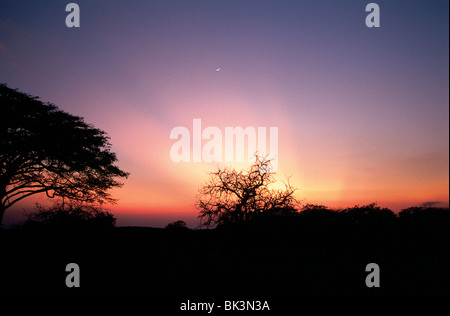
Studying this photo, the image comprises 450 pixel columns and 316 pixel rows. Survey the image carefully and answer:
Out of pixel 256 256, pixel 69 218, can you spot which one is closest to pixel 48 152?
pixel 69 218

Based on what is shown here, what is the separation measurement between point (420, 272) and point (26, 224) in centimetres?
2210

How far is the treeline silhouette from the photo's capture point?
34.8 feet

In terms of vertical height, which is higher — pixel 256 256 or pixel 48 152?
pixel 48 152

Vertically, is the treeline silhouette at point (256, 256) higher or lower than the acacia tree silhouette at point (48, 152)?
lower

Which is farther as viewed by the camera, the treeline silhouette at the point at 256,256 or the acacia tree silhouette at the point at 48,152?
the acacia tree silhouette at the point at 48,152

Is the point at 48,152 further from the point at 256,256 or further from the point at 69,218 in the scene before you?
the point at 256,256

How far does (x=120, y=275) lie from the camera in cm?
1261

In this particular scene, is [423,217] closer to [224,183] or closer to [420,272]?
[420,272]

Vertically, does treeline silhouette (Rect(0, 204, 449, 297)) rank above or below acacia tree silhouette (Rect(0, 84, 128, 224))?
below

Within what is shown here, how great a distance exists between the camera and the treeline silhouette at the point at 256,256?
1061cm

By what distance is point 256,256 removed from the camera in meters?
14.5

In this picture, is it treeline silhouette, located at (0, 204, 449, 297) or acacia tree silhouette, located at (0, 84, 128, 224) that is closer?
treeline silhouette, located at (0, 204, 449, 297)
